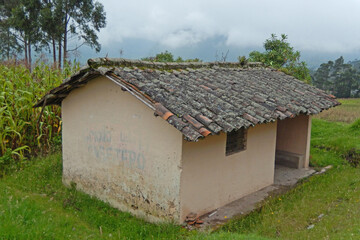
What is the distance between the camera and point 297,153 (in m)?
11.0

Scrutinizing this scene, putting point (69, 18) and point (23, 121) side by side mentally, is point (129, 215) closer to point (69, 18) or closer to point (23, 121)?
point (23, 121)

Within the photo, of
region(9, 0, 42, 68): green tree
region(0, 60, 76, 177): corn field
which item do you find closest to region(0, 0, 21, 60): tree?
region(9, 0, 42, 68): green tree

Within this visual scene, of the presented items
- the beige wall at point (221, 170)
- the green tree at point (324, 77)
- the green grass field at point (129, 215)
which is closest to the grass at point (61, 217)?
the green grass field at point (129, 215)

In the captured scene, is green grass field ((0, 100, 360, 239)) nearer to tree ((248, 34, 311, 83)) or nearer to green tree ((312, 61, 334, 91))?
tree ((248, 34, 311, 83))

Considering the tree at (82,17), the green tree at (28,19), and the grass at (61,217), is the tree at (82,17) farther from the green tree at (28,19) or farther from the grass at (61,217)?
the grass at (61,217)

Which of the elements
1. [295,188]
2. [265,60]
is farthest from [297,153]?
[265,60]

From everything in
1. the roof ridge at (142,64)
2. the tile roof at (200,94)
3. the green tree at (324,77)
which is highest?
the green tree at (324,77)

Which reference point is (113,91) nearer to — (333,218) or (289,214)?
(289,214)

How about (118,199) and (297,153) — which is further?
(297,153)

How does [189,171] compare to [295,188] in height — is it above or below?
above

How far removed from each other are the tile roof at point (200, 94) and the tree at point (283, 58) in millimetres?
7950

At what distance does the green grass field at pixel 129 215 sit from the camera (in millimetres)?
5684

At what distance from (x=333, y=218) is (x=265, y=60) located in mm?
12474

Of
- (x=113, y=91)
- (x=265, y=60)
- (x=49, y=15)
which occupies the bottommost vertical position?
(x=113, y=91)
